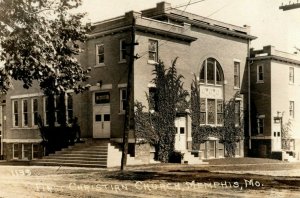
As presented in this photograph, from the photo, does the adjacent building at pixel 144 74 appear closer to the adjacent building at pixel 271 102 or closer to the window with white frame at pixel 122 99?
the window with white frame at pixel 122 99

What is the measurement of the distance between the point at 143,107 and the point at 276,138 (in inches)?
595

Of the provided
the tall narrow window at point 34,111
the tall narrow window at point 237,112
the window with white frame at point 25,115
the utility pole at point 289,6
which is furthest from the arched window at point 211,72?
the utility pole at point 289,6

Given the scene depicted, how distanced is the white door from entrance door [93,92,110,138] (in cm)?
1531

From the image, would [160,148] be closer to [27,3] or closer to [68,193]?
[68,193]

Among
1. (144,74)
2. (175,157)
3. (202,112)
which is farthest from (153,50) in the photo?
(202,112)

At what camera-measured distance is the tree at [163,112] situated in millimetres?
26453

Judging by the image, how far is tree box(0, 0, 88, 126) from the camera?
11125 mm

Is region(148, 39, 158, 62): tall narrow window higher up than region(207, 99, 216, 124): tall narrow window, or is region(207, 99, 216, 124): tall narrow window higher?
region(148, 39, 158, 62): tall narrow window

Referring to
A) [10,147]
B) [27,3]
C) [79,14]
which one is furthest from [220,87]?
[27,3]

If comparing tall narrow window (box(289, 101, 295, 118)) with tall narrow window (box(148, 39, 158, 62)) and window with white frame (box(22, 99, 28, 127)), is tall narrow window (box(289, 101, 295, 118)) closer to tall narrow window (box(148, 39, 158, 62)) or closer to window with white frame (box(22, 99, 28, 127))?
tall narrow window (box(148, 39, 158, 62))

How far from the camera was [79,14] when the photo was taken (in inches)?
531

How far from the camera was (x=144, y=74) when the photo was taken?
87.6 ft

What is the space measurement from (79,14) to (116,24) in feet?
44.5

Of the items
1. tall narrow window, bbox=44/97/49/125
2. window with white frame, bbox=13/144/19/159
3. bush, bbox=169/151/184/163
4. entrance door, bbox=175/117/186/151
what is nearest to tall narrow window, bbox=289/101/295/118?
entrance door, bbox=175/117/186/151
